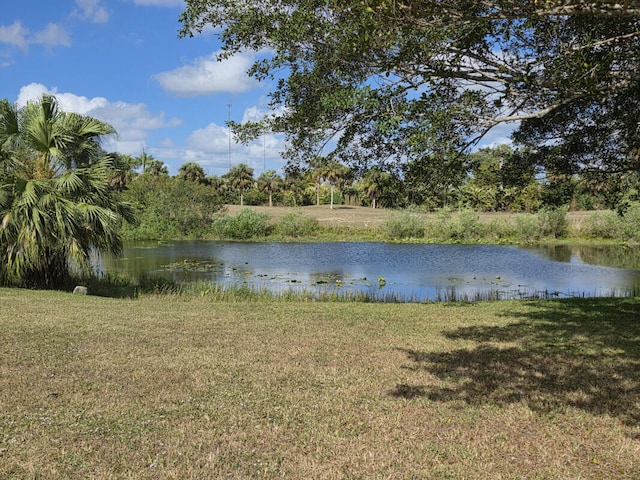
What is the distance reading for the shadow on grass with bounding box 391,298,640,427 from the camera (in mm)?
5801

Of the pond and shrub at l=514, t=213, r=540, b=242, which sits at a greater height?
shrub at l=514, t=213, r=540, b=242

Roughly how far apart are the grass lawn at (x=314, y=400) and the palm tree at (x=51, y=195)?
17.0 feet

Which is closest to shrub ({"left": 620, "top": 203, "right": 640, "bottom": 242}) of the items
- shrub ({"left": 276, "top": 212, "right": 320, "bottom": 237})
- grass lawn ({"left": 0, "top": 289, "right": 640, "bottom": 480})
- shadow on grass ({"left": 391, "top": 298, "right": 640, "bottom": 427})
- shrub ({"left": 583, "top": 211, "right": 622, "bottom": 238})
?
shrub ({"left": 583, "top": 211, "right": 622, "bottom": 238})

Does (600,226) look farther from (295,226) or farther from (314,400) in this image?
(314,400)

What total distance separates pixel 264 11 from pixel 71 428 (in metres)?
6.53

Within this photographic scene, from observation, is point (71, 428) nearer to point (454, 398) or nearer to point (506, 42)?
point (454, 398)

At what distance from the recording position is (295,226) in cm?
5469

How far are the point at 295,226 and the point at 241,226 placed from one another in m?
5.60

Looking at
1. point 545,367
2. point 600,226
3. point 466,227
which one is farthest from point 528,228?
point 545,367

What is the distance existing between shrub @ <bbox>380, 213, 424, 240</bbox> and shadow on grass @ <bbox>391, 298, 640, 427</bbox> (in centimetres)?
4071

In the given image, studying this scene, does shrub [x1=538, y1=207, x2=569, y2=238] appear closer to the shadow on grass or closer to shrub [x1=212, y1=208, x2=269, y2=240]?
shrub [x1=212, y1=208, x2=269, y2=240]

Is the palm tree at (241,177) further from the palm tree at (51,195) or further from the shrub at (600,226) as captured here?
the palm tree at (51,195)

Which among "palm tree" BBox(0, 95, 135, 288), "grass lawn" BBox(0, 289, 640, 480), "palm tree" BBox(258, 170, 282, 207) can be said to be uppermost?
"palm tree" BBox(258, 170, 282, 207)

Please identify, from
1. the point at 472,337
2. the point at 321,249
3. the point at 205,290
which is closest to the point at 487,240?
the point at 321,249
